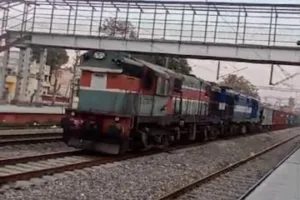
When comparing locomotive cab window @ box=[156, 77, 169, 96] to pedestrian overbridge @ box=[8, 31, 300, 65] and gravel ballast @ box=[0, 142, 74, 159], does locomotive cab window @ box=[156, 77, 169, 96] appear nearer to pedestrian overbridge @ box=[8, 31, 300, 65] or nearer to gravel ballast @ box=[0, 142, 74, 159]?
gravel ballast @ box=[0, 142, 74, 159]

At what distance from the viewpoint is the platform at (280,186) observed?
10.6 metres

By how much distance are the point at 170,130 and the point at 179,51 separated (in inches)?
530

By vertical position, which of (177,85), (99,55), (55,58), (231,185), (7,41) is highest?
(55,58)

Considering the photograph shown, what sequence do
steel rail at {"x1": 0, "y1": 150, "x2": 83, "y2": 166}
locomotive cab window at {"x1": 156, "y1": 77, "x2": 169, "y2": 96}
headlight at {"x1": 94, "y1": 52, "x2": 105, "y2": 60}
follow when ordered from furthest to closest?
locomotive cab window at {"x1": 156, "y1": 77, "x2": 169, "y2": 96}
headlight at {"x1": 94, "y1": 52, "x2": 105, "y2": 60}
steel rail at {"x1": 0, "y1": 150, "x2": 83, "y2": 166}

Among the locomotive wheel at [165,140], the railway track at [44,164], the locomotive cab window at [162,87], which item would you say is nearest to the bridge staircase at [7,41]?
the locomotive wheel at [165,140]

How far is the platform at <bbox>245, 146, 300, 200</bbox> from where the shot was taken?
10584mm

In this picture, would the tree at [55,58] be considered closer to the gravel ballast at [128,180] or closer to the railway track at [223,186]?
the gravel ballast at [128,180]

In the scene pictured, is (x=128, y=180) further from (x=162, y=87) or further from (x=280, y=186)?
(x=162, y=87)

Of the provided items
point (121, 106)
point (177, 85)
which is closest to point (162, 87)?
point (177, 85)

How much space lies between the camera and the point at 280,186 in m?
12.1

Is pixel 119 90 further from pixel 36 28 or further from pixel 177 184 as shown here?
pixel 36 28

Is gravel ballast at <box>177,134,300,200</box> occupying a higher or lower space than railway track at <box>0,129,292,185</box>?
lower

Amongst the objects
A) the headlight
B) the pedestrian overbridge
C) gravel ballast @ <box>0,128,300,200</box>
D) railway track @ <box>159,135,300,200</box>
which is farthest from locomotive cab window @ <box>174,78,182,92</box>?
the pedestrian overbridge

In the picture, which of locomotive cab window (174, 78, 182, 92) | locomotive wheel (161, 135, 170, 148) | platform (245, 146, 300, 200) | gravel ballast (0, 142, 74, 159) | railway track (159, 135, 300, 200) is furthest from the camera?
locomotive cab window (174, 78, 182, 92)
